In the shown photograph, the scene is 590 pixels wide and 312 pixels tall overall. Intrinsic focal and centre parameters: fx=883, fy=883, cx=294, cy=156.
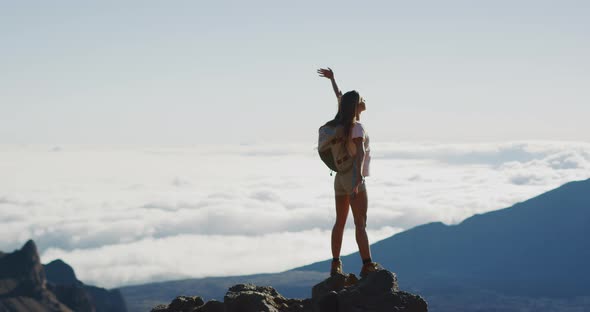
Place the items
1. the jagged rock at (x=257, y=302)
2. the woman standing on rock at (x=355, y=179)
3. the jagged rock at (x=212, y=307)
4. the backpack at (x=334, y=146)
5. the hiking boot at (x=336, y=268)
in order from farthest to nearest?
1. the hiking boot at (x=336, y=268)
2. the backpack at (x=334, y=146)
3. the woman standing on rock at (x=355, y=179)
4. the jagged rock at (x=212, y=307)
5. the jagged rock at (x=257, y=302)

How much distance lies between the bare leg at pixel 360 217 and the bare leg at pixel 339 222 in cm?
27

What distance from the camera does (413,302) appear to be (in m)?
16.4

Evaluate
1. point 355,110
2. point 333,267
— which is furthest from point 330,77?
→ point 333,267

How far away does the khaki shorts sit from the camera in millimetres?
18062

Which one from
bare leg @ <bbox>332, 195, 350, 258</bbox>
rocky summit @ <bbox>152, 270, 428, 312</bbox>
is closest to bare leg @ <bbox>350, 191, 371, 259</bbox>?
bare leg @ <bbox>332, 195, 350, 258</bbox>

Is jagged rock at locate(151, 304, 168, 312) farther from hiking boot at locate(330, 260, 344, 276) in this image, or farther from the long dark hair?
the long dark hair

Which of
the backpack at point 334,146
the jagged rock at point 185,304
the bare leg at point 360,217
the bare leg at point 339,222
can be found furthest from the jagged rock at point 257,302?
the backpack at point 334,146

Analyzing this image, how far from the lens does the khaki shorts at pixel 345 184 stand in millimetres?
18062

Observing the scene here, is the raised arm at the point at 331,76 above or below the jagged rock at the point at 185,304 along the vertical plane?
above

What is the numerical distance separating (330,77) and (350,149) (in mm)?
2317

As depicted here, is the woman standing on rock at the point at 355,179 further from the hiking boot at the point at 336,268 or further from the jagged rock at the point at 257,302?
the jagged rock at the point at 257,302

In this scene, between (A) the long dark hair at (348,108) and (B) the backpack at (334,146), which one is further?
(B) the backpack at (334,146)

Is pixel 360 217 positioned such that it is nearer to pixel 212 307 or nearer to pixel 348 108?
pixel 348 108

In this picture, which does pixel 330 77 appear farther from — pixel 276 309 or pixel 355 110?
pixel 276 309
